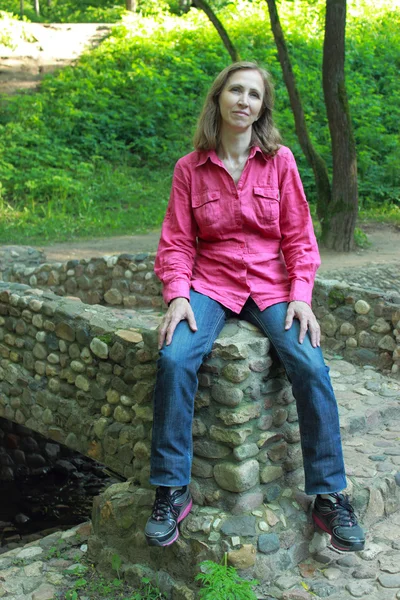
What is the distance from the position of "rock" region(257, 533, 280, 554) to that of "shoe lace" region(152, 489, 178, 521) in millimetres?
371

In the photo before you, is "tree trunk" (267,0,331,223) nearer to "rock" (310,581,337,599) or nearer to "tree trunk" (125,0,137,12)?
"rock" (310,581,337,599)

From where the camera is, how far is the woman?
3020 millimetres

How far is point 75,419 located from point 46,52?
46.8ft

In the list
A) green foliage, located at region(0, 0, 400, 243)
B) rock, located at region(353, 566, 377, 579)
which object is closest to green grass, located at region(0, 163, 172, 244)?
green foliage, located at region(0, 0, 400, 243)

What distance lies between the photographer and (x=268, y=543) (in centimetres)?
308

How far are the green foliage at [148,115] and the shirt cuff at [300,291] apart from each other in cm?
692

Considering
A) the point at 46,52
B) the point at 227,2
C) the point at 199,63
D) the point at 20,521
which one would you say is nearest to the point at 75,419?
the point at 20,521

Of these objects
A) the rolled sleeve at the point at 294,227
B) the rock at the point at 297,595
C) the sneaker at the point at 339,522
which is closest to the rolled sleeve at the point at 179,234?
the rolled sleeve at the point at 294,227

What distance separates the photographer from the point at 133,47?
1689 centimetres

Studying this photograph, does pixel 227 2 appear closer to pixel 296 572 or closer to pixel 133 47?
pixel 133 47

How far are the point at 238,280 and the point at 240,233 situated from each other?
22 cm

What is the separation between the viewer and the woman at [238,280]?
3.02 meters

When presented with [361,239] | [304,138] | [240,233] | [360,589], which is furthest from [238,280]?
[304,138]

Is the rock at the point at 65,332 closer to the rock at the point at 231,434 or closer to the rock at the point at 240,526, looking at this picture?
the rock at the point at 231,434
